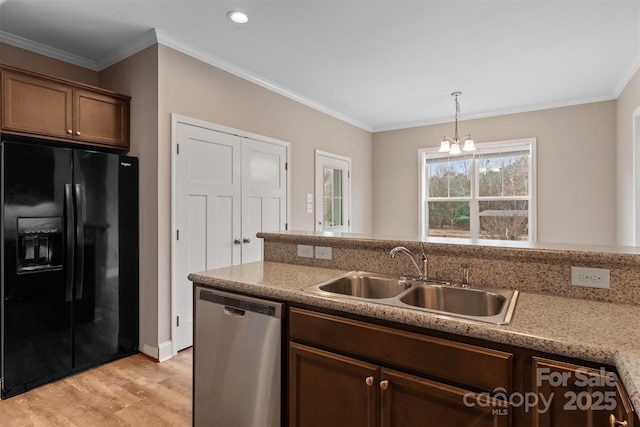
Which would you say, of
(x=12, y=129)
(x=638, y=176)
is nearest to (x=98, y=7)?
(x=12, y=129)

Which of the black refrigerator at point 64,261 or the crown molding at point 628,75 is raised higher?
the crown molding at point 628,75

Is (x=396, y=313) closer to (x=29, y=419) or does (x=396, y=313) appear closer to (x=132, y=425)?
(x=132, y=425)

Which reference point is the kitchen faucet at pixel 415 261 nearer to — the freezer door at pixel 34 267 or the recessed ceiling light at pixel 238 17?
the recessed ceiling light at pixel 238 17

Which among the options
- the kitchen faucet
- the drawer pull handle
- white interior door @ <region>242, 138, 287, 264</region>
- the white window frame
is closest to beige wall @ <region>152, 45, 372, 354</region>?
white interior door @ <region>242, 138, 287, 264</region>

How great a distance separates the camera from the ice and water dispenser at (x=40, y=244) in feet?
7.66

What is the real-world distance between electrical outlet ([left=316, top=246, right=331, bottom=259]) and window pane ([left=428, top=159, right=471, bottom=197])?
402 centimetres

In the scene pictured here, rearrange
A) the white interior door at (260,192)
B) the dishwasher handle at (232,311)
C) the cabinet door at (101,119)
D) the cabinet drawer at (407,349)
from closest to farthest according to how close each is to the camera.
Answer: the cabinet drawer at (407,349) → the dishwasher handle at (232,311) → the cabinet door at (101,119) → the white interior door at (260,192)

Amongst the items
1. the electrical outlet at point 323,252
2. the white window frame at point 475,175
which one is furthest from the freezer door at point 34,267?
the white window frame at point 475,175

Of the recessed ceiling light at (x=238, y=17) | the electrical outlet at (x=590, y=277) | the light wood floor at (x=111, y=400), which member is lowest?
the light wood floor at (x=111, y=400)

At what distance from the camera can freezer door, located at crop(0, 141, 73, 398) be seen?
2289 mm

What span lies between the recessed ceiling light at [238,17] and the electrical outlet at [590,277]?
261 cm

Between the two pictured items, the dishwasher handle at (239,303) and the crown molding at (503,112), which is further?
the crown molding at (503,112)

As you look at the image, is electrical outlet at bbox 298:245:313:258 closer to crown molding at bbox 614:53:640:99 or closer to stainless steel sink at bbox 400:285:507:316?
stainless steel sink at bbox 400:285:507:316

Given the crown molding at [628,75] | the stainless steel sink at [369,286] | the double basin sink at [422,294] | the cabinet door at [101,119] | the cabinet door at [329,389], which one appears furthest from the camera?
the crown molding at [628,75]
